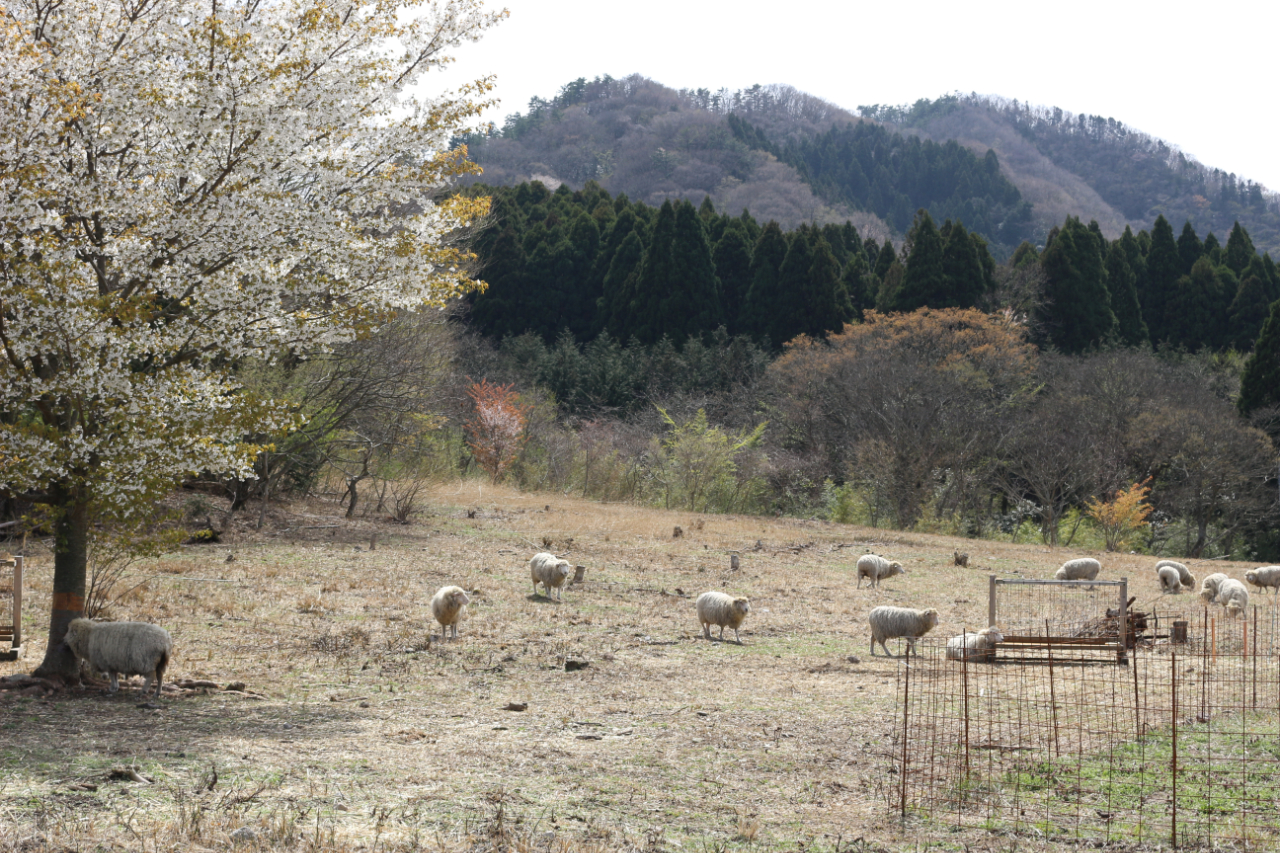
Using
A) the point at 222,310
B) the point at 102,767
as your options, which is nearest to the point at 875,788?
the point at 102,767

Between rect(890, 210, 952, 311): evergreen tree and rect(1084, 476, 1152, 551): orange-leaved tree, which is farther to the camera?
rect(890, 210, 952, 311): evergreen tree

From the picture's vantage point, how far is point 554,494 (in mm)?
35875

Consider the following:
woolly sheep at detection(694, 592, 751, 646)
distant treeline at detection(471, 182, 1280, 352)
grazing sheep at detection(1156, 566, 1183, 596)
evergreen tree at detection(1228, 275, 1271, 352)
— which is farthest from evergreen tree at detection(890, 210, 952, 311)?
woolly sheep at detection(694, 592, 751, 646)

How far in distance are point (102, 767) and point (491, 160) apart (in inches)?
4172

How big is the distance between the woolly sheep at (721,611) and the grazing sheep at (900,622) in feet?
5.52

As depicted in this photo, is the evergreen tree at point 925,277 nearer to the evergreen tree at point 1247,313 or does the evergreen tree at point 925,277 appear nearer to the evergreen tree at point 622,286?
the evergreen tree at point 622,286

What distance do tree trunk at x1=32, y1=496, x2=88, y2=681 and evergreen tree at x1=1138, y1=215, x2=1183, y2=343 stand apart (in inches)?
2106

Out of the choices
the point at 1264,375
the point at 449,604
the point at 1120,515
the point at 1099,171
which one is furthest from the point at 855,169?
the point at 449,604

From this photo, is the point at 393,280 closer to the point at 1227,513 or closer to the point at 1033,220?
the point at 1227,513

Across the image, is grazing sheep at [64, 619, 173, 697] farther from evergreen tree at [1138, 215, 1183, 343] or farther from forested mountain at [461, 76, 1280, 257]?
forested mountain at [461, 76, 1280, 257]

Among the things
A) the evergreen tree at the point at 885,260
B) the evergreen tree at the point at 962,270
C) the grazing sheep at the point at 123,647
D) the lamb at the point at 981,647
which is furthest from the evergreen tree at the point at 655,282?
the grazing sheep at the point at 123,647

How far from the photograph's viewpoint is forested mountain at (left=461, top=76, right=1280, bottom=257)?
95.8m

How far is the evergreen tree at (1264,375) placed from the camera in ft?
127

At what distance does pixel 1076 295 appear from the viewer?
4978 centimetres
